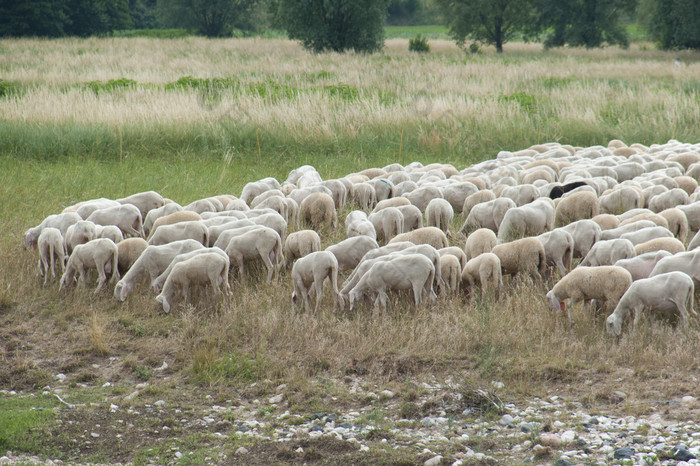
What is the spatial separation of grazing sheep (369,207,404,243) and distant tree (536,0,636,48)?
47676 mm

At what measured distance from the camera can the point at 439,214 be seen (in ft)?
31.3

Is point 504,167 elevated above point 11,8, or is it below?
below

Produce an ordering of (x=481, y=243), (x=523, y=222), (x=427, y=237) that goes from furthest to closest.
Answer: (x=523, y=222)
(x=427, y=237)
(x=481, y=243)

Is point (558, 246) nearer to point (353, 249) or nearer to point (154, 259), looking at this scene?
point (353, 249)

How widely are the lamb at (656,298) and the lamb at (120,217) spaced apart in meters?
6.19

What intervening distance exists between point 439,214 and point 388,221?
81 centimetres

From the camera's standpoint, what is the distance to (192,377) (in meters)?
6.18

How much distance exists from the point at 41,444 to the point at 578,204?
7.39 meters

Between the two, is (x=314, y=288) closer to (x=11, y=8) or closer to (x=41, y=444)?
(x=41, y=444)

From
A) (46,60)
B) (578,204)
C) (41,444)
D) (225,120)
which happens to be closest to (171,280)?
(41,444)

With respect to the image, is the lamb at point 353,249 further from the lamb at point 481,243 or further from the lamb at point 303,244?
the lamb at point 481,243

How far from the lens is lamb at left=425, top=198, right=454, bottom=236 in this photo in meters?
9.57

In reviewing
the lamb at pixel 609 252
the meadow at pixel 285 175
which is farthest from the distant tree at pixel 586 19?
the lamb at pixel 609 252

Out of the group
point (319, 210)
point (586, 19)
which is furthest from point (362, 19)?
point (319, 210)
